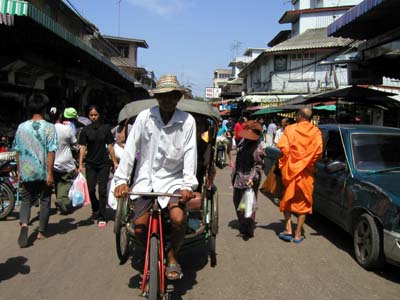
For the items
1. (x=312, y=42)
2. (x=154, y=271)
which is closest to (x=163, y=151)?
(x=154, y=271)

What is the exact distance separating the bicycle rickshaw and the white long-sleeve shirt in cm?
25

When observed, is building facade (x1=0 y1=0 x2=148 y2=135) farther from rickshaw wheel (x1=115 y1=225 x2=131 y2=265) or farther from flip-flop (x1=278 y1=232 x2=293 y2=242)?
flip-flop (x1=278 y1=232 x2=293 y2=242)

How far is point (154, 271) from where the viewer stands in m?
3.22

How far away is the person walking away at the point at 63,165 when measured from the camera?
6.89m

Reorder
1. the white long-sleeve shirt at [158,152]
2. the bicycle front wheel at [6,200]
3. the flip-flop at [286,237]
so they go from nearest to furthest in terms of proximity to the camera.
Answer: the white long-sleeve shirt at [158,152] → the flip-flop at [286,237] → the bicycle front wheel at [6,200]

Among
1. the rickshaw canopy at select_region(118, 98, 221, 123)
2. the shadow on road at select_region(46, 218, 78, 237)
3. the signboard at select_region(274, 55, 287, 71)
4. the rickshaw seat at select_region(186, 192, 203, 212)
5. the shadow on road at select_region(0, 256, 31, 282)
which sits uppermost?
the signboard at select_region(274, 55, 287, 71)

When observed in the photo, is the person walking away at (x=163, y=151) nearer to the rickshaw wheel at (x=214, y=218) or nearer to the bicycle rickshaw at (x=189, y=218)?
the bicycle rickshaw at (x=189, y=218)

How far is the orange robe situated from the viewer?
5.71 meters

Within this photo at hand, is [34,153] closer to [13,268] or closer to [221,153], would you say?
[13,268]

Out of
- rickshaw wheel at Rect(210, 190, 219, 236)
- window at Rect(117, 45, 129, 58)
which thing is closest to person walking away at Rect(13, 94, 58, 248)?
rickshaw wheel at Rect(210, 190, 219, 236)

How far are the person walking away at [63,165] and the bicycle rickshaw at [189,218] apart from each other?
1.74 metres

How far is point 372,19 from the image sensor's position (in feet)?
30.0

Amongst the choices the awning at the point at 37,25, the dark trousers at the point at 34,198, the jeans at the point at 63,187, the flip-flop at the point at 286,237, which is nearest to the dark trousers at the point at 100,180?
the jeans at the point at 63,187

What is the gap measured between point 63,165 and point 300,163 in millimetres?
3837
